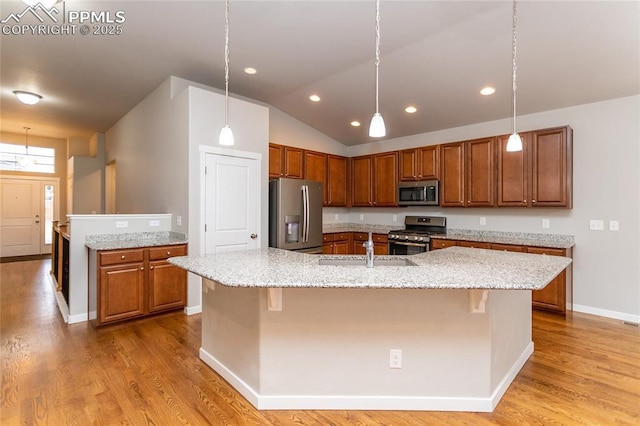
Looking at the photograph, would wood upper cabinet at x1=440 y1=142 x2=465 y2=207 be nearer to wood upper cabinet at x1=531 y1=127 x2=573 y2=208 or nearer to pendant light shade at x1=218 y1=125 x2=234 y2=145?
wood upper cabinet at x1=531 y1=127 x2=573 y2=208

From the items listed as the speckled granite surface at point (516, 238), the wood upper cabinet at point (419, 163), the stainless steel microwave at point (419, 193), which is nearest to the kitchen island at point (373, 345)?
the speckled granite surface at point (516, 238)

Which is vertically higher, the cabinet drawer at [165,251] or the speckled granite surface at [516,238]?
the speckled granite surface at [516,238]

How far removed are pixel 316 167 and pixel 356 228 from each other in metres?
A: 1.58

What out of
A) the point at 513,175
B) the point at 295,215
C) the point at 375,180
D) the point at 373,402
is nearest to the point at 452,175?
the point at 513,175

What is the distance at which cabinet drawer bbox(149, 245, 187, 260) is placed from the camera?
373cm

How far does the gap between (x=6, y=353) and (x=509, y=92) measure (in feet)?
19.1

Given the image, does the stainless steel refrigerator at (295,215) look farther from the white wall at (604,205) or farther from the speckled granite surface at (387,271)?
the white wall at (604,205)

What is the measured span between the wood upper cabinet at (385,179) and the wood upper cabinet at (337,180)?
0.65 m

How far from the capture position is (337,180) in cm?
612

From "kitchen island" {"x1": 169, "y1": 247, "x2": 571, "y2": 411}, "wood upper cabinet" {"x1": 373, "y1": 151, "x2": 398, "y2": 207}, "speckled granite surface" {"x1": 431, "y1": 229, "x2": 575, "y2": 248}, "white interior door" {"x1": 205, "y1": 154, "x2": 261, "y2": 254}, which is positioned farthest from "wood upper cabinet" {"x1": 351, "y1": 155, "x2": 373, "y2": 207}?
"kitchen island" {"x1": 169, "y1": 247, "x2": 571, "y2": 411}

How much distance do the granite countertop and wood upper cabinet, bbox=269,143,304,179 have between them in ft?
5.61

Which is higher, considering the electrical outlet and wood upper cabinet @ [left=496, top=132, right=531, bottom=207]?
wood upper cabinet @ [left=496, top=132, right=531, bottom=207]

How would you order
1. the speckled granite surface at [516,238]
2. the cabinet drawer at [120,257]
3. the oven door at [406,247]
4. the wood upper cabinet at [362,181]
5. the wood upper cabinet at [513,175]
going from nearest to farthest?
the cabinet drawer at [120,257], the speckled granite surface at [516,238], the wood upper cabinet at [513,175], the oven door at [406,247], the wood upper cabinet at [362,181]

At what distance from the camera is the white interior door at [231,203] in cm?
403
